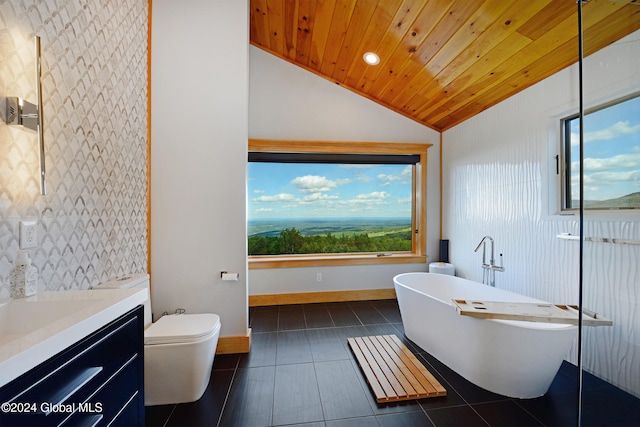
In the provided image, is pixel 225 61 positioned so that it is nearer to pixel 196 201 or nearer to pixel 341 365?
pixel 196 201

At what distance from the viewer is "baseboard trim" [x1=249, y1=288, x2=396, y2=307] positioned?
354cm

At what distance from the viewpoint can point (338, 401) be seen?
1797 millimetres

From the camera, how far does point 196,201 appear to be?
234cm

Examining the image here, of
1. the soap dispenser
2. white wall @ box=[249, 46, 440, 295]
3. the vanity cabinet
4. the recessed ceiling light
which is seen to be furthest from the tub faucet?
the soap dispenser

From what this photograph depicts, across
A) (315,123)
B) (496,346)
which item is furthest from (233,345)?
(315,123)

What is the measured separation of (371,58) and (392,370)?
3.04m

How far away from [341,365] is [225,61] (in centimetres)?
273

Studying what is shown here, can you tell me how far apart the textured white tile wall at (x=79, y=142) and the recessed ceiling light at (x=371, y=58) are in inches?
81.9

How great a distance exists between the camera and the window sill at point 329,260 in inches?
140

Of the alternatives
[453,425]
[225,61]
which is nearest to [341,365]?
[453,425]

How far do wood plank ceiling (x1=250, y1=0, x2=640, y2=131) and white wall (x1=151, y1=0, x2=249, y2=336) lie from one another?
871 mm

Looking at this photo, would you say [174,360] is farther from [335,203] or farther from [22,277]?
[335,203]

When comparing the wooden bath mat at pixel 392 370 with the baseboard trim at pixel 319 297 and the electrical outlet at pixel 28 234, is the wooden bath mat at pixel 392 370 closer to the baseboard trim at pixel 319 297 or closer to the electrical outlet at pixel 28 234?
the baseboard trim at pixel 319 297

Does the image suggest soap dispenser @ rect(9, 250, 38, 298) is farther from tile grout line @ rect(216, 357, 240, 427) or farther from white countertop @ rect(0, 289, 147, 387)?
tile grout line @ rect(216, 357, 240, 427)
